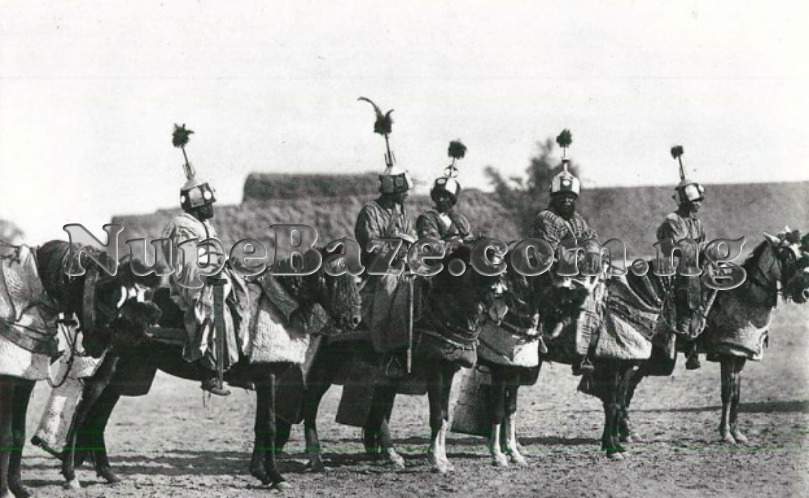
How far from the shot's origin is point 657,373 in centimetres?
1364

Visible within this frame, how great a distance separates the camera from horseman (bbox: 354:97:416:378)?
11266 mm

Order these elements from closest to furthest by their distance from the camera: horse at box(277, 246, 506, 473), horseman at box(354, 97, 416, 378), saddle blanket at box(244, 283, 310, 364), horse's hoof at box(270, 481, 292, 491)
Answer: horse's hoof at box(270, 481, 292, 491), saddle blanket at box(244, 283, 310, 364), horse at box(277, 246, 506, 473), horseman at box(354, 97, 416, 378)

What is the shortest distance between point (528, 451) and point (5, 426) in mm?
6075

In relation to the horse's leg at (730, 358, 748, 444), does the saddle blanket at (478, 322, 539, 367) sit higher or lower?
higher

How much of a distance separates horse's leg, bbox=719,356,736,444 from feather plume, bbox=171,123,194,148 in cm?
681

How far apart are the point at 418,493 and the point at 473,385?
2.67 metres

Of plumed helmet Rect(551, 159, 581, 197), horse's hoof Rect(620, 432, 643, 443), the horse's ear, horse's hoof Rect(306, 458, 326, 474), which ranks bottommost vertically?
horse's hoof Rect(306, 458, 326, 474)

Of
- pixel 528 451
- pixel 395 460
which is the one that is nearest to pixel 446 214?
pixel 395 460

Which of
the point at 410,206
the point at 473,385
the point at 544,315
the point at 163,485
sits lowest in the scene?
the point at 163,485

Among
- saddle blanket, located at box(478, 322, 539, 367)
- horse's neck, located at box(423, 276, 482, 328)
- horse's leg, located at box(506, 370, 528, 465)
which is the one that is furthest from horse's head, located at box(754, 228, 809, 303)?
horse's neck, located at box(423, 276, 482, 328)

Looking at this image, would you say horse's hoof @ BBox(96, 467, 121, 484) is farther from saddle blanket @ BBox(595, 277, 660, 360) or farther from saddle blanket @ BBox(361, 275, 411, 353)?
saddle blanket @ BBox(595, 277, 660, 360)

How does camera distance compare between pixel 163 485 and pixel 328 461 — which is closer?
pixel 163 485

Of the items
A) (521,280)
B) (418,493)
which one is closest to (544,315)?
(521,280)

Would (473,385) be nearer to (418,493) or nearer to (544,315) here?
(544,315)
